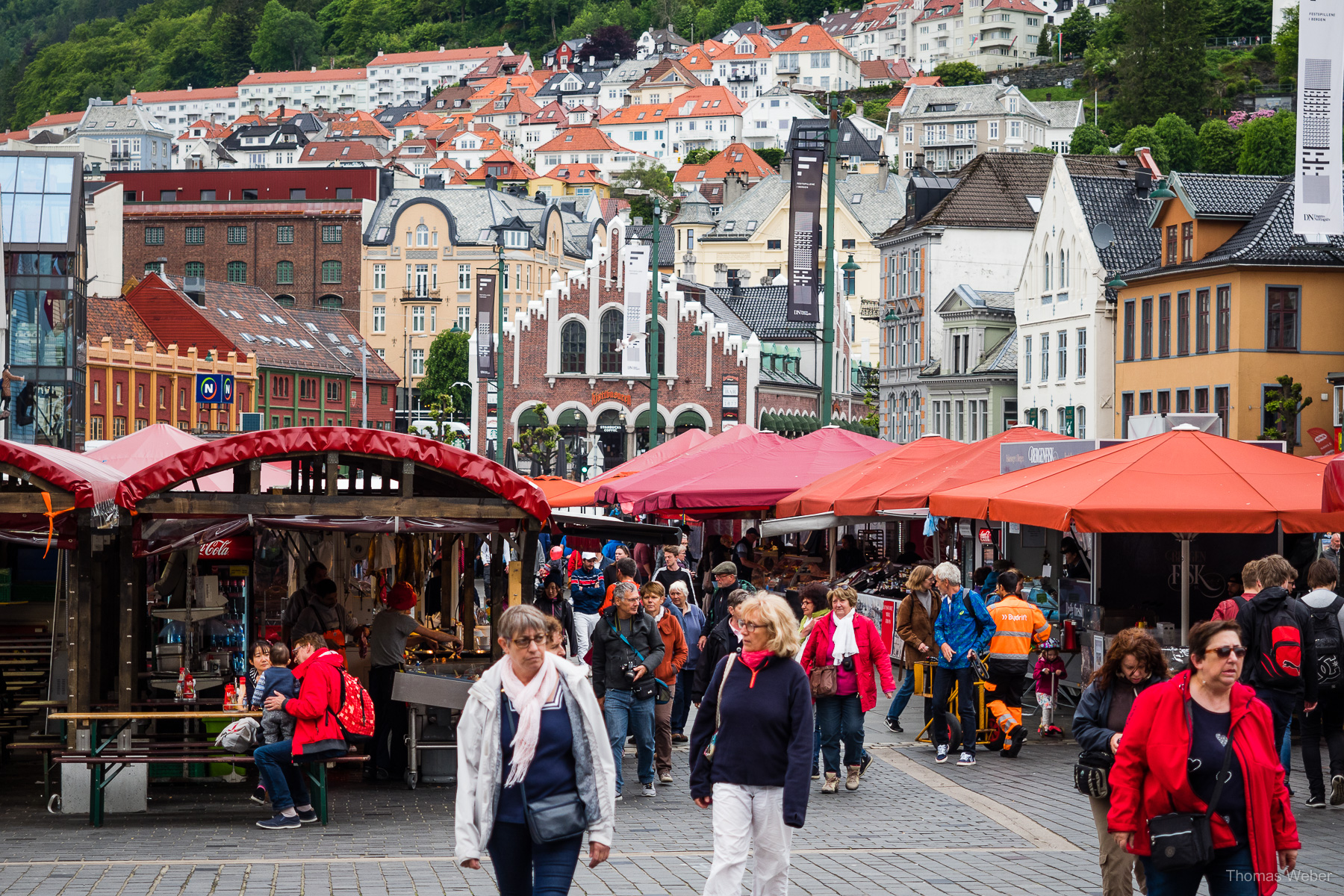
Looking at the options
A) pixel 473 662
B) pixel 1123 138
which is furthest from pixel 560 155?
pixel 473 662

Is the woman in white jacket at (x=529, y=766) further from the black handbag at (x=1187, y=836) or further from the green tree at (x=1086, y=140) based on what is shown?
the green tree at (x=1086, y=140)

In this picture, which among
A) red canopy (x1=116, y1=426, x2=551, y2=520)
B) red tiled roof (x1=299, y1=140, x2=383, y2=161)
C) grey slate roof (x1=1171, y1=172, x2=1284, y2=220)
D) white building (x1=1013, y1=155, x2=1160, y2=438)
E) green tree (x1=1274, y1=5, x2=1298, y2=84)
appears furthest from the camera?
red tiled roof (x1=299, y1=140, x2=383, y2=161)

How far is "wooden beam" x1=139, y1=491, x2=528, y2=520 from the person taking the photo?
41.8 feet

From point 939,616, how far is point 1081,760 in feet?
20.3

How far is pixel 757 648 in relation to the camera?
7.98 meters

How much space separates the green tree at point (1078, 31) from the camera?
164750 millimetres

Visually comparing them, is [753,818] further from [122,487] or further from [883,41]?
[883,41]

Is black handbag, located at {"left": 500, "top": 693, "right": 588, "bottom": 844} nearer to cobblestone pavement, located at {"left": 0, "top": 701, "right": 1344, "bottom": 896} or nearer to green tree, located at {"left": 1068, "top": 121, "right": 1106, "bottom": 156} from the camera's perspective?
cobblestone pavement, located at {"left": 0, "top": 701, "right": 1344, "bottom": 896}

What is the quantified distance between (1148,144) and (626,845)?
9750 cm

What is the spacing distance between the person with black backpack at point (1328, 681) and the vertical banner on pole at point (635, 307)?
36991 mm

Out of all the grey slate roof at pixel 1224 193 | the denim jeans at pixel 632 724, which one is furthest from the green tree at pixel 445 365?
the denim jeans at pixel 632 724

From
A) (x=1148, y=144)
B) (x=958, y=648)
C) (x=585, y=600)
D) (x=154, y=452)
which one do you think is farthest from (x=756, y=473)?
(x=1148, y=144)

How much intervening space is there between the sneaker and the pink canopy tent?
8.43 meters

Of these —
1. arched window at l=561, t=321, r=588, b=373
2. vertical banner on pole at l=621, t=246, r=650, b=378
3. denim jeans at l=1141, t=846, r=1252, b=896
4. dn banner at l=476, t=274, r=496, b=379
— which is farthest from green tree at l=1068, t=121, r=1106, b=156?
denim jeans at l=1141, t=846, r=1252, b=896
